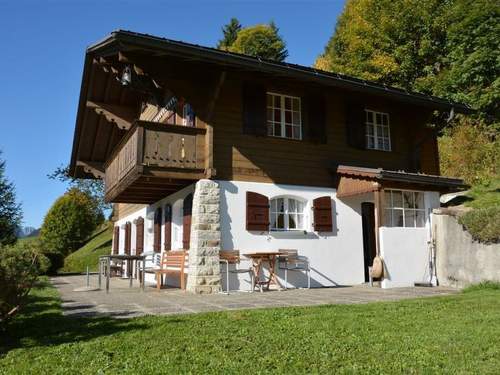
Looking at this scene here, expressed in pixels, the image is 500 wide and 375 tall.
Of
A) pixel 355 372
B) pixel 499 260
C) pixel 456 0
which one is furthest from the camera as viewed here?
pixel 456 0

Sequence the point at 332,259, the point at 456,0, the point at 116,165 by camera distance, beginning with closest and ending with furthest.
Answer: the point at 332,259 → the point at 116,165 → the point at 456,0

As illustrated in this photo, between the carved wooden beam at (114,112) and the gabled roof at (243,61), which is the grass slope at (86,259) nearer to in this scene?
the carved wooden beam at (114,112)

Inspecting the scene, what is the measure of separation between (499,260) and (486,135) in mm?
9384

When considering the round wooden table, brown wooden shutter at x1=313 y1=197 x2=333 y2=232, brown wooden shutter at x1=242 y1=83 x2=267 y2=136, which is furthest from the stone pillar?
brown wooden shutter at x1=313 y1=197 x2=333 y2=232

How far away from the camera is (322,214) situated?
36.3ft

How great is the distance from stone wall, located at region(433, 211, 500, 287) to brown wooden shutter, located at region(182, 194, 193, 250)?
5.63 m

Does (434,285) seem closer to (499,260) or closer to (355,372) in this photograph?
(499,260)

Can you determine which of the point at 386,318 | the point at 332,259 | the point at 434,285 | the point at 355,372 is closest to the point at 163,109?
the point at 332,259

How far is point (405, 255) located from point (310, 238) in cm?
211

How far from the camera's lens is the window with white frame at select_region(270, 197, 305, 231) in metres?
10.7

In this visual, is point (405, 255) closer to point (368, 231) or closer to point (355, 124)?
point (368, 231)

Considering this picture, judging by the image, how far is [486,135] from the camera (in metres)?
17.0

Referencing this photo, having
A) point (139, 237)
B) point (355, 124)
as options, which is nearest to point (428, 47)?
point (355, 124)

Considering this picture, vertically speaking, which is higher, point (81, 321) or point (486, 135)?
point (486, 135)
